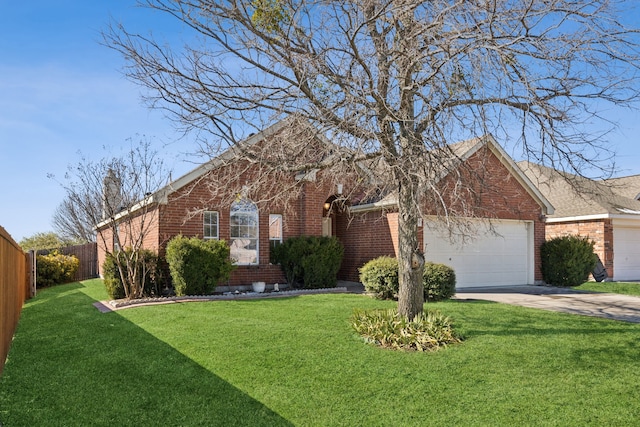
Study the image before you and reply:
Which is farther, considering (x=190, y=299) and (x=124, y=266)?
(x=124, y=266)

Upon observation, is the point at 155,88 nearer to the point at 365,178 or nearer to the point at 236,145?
the point at 236,145

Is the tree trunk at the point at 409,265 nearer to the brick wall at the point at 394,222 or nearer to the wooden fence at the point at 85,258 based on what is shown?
the brick wall at the point at 394,222

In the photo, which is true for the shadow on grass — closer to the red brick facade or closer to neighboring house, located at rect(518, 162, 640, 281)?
the red brick facade

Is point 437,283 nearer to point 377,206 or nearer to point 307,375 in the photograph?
point 377,206

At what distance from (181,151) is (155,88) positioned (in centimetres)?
120

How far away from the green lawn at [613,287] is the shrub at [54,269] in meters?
20.5

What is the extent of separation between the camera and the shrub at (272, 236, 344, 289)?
15.1 metres

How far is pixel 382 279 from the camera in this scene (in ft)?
41.2

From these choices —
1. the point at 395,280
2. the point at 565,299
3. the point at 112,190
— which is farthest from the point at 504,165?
the point at 112,190

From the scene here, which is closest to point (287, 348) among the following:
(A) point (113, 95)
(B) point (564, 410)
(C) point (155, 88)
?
(B) point (564, 410)

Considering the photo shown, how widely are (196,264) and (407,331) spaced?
23.4ft

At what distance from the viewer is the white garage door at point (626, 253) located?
62.8 feet

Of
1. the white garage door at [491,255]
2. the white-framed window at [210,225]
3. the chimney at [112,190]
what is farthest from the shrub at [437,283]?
the chimney at [112,190]

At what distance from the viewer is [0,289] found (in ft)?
21.4
